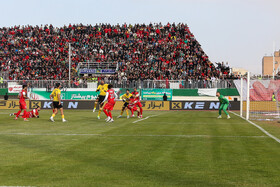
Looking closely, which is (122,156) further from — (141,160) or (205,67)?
(205,67)

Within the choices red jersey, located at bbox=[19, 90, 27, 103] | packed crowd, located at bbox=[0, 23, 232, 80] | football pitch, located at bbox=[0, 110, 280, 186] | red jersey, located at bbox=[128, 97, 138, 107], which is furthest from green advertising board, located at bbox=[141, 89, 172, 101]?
football pitch, located at bbox=[0, 110, 280, 186]

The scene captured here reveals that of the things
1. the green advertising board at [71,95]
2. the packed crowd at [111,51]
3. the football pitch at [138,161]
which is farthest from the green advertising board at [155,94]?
the football pitch at [138,161]

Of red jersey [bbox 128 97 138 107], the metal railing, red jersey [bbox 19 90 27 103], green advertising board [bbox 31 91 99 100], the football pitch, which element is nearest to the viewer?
the football pitch

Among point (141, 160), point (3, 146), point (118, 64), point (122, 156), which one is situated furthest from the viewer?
point (118, 64)

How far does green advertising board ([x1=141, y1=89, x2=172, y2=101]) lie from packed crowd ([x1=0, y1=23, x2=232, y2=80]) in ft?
16.7

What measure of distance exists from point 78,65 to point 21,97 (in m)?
33.6

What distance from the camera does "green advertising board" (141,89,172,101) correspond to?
44594 millimetres

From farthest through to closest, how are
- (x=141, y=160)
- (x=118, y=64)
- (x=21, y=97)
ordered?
1. (x=118, y=64)
2. (x=21, y=97)
3. (x=141, y=160)

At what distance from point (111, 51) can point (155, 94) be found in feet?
49.6

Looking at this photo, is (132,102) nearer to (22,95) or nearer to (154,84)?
(22,95)

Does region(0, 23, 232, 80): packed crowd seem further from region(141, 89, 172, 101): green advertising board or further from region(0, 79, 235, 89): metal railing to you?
region(141, 89, 172, 101): green advertising board

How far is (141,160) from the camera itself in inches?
329

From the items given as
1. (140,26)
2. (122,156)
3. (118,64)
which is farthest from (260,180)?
(140,26)

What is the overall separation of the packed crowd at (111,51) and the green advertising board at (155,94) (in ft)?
16.7
